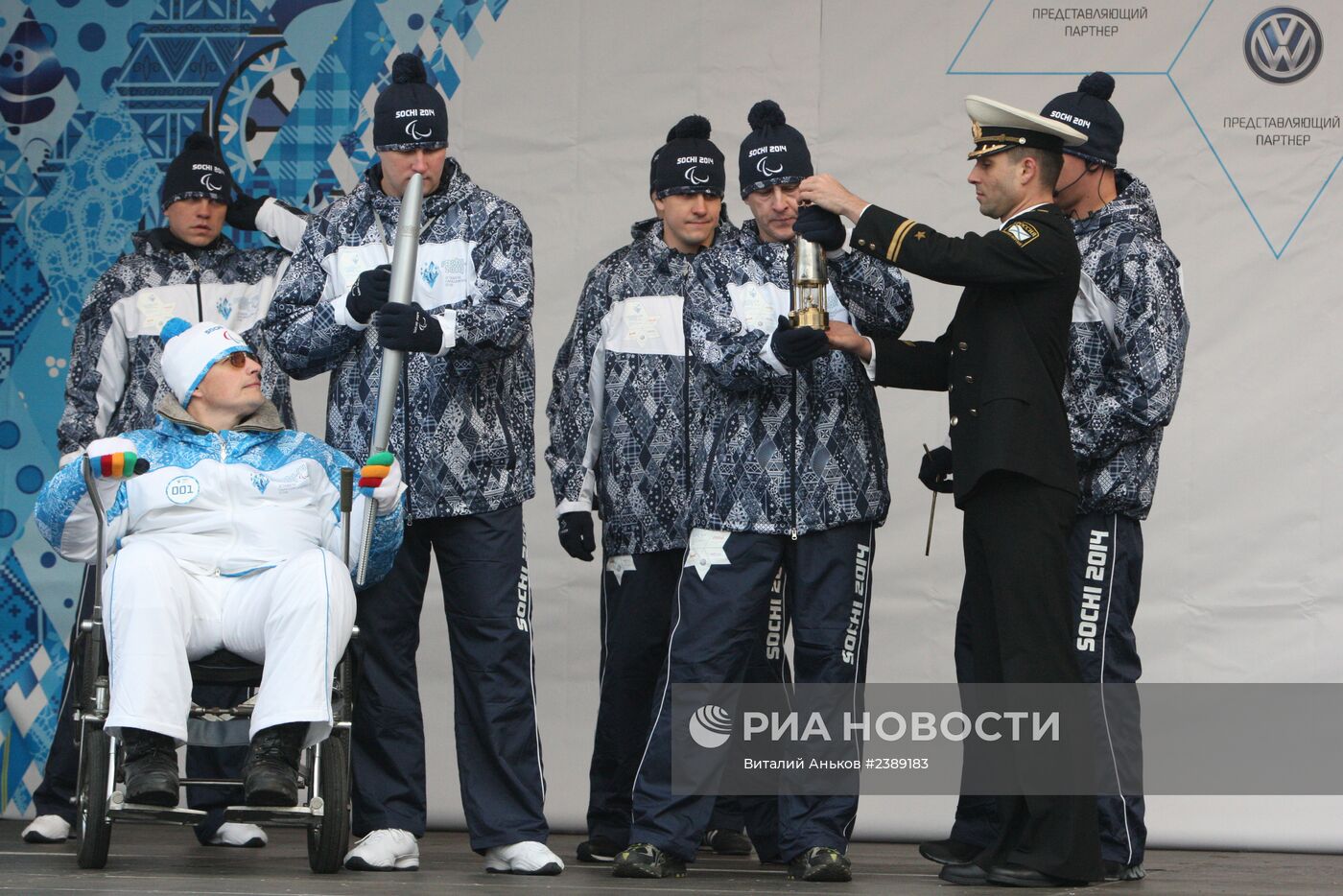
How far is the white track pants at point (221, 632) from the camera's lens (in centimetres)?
352

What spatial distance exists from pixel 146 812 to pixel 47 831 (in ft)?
3.40

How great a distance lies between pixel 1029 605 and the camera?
3.50 meters

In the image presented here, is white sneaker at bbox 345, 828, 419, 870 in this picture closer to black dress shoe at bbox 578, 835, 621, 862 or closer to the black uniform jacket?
black dress shoe at bbox 578, 835, 621, 862

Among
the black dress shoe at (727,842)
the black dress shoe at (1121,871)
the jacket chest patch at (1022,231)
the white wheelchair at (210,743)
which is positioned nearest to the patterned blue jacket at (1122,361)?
the jacket chest patch at (1022,231)

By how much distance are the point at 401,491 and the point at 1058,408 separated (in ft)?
4.57

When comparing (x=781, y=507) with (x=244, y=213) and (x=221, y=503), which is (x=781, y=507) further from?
(x=244, y=213)

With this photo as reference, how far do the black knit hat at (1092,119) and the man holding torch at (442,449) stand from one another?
1255 mm

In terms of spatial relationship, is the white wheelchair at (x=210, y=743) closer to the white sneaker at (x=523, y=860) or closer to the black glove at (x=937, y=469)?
the white sneaker at (x=523, y=860)

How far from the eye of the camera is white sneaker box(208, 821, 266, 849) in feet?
14.6

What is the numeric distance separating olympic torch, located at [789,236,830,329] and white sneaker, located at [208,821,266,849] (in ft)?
6.39

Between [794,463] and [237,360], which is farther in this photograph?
[237,360]

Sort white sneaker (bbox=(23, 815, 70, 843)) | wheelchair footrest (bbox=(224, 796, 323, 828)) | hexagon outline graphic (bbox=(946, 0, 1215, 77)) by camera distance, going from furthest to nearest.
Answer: hexagon outline graphic (bbox=(946, 0, 1215, 77)), white sneaker (bbox=(23, 815, 70, 843)), wheelchair footrest (bbox=(224, 796, 323, 828))

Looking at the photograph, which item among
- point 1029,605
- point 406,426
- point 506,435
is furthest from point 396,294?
point 1029,605

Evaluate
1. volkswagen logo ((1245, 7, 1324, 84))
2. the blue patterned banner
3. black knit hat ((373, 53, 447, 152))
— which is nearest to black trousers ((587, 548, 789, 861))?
black knit hat ((373, 53, 447, 152))
